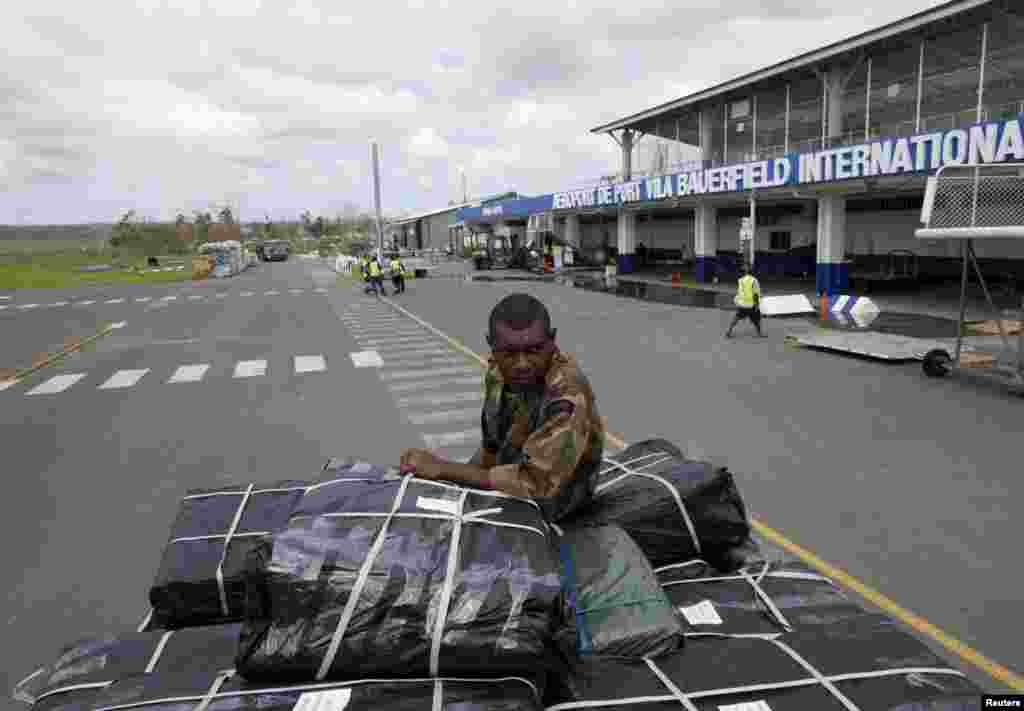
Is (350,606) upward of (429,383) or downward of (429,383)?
upward

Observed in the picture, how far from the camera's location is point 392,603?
2.76 meters

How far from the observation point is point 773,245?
40.8 m

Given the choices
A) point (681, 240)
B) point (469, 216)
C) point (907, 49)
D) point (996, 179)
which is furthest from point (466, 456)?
point (469, 216)

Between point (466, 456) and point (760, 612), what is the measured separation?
5.68 m

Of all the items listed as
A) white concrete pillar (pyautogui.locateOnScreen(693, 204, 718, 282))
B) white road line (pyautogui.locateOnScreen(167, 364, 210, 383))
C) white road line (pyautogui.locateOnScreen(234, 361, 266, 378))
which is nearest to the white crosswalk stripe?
white road line (pyautogui.locateOnScreen(234, 361, 266, 378))

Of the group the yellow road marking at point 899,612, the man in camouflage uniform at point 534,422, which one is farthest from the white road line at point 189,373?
the man in camouflage uniform at point 534,422

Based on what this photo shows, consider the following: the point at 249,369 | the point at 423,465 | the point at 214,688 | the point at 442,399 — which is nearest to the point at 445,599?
the point at 423,465

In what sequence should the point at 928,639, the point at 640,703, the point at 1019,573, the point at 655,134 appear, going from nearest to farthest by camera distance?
the point at 640,703
the point at 928,639
the point at 1019,573
the point at 655,134

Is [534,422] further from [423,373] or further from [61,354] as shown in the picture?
[61,354]

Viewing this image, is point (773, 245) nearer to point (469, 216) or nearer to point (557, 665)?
point (469, 216)

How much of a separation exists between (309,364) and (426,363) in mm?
2517

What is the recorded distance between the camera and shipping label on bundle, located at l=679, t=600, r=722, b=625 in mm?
3553

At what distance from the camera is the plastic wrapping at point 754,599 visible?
Result: 140 inches

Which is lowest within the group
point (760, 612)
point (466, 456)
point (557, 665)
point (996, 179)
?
point (466, 456)
